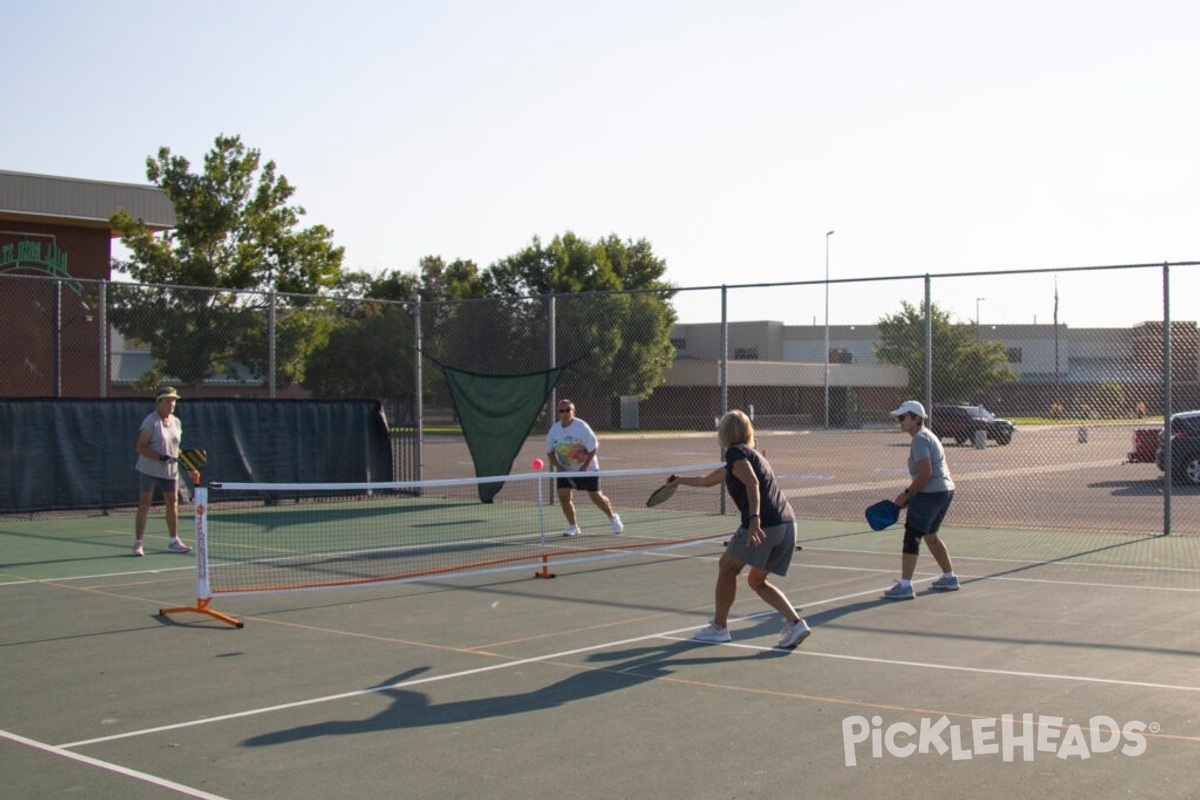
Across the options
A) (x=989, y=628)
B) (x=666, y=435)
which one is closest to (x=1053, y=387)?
(x=989, y=628)

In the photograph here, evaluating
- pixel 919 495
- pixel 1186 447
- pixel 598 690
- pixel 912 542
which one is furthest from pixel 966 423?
pixel 598 690

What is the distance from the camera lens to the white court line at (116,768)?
548 centimetres

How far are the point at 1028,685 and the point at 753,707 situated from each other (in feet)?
5.75

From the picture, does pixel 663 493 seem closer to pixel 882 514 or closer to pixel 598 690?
pixel 598 690

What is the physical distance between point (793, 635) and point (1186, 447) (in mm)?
15268

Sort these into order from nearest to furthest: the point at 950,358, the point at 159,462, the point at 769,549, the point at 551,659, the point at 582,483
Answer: the point at 551,659, the point at 769,549, the point at 159,462, the point at 582,483, the point at 950,358

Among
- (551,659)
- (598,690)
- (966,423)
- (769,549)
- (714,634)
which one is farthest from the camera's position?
(966,423)

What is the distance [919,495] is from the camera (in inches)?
432

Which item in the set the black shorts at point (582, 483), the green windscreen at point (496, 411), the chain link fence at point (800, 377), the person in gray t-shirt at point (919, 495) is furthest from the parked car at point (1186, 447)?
the person in gray t-shirt at point (919, 495)

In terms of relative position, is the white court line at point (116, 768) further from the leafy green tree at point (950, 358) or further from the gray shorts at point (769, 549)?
the leafy green tree at point (950, 358)

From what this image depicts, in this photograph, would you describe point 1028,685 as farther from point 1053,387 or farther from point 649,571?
point 1053,387

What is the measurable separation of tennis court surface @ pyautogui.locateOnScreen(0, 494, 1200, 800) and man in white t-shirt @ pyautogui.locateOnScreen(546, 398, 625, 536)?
10.2 feet

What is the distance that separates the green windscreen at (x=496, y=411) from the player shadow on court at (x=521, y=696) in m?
10.9

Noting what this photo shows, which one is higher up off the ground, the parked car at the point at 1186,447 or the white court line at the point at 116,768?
the parked car at the point at 1186,447
